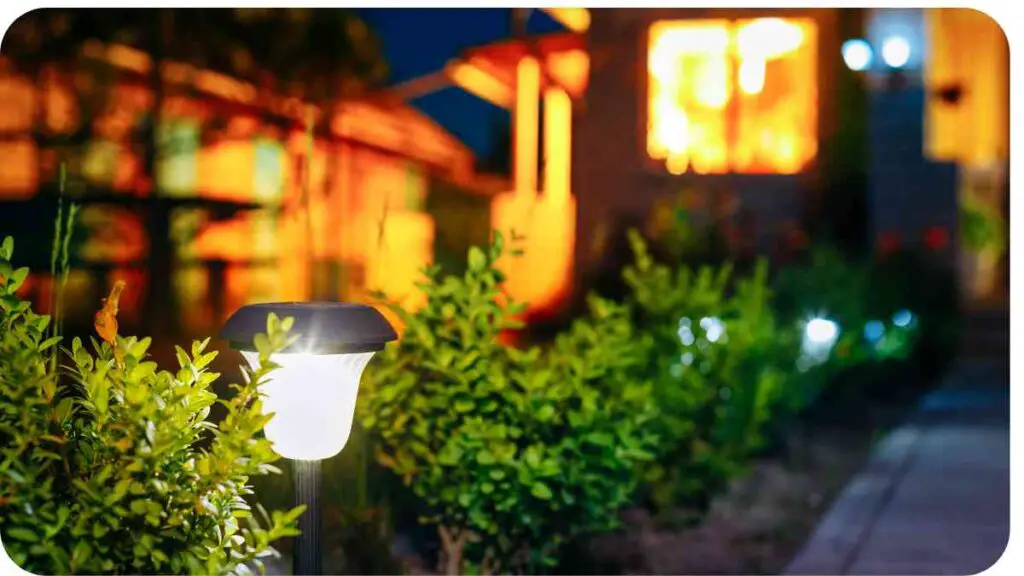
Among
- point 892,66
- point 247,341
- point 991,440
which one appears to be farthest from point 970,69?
point 247,341

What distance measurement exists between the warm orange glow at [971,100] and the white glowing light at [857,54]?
4506 millimetres

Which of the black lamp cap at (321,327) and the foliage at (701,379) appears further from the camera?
the foliage at (701,379)

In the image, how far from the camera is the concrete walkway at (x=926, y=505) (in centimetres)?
457

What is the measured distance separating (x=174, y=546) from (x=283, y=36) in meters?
7.17

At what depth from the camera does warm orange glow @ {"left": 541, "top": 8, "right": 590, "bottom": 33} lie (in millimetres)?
12805

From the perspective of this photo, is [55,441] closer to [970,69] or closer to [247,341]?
[247,341]

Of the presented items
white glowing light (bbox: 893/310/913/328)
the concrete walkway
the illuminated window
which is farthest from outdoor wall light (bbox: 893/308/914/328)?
the illuminated window

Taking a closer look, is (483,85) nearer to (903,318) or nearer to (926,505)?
(903,318)

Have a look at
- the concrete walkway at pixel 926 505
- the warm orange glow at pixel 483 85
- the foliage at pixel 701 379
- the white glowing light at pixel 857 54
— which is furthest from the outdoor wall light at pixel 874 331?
the warm orange glow at pixel 483 85

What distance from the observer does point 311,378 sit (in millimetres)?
2861

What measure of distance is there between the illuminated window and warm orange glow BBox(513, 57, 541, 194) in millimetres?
1521

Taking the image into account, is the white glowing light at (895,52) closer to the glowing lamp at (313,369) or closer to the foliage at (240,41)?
the foliage at (240,41)

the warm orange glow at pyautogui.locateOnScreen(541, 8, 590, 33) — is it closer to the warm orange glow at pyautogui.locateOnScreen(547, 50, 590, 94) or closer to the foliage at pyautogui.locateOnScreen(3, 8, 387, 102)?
the warm orange glow at pyautogui.locateOnScreen(547, 50, 590, 94)

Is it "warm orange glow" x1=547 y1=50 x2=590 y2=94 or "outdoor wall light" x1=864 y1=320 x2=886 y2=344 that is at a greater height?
"warm orange glow" x1=547 y1=50 x2=590 y2=94
